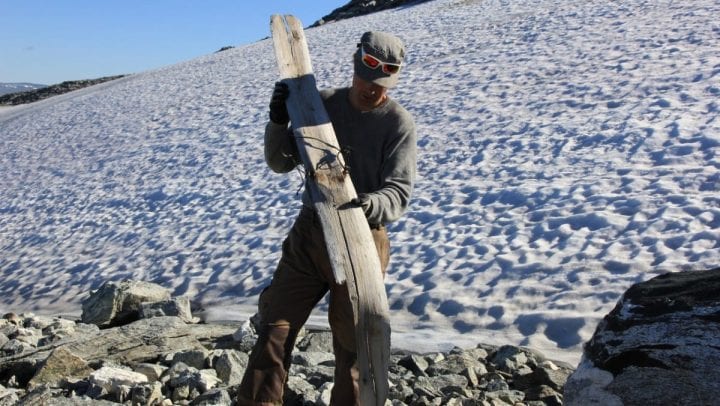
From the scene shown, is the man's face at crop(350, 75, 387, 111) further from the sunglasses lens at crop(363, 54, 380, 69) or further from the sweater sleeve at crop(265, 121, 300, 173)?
the sweater sleeve at crop(265, 121, 300, 173)

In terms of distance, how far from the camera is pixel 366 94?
324 cm

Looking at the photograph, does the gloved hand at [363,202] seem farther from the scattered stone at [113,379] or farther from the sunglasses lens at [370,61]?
the scattered stone at [113,379]

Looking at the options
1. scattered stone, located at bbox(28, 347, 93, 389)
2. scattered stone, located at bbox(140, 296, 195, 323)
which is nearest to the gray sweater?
scattered stone, located at bbox(28, 347, 93, 389)

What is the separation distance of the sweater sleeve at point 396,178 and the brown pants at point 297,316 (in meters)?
0.22

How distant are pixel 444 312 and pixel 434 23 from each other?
14023 millimetres

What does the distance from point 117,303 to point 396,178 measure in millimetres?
3918

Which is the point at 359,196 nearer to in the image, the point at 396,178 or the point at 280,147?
the point at 396,178

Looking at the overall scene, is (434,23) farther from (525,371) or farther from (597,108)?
(525,371)

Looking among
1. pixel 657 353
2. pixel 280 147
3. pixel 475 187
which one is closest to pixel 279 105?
pixel 280 147

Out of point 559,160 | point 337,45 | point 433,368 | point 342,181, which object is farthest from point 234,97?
point 342,181

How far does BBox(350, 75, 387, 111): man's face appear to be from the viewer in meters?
3.21

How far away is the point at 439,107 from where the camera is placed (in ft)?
38.2

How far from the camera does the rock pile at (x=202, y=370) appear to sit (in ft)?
13.3

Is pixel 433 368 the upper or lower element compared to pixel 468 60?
lower
